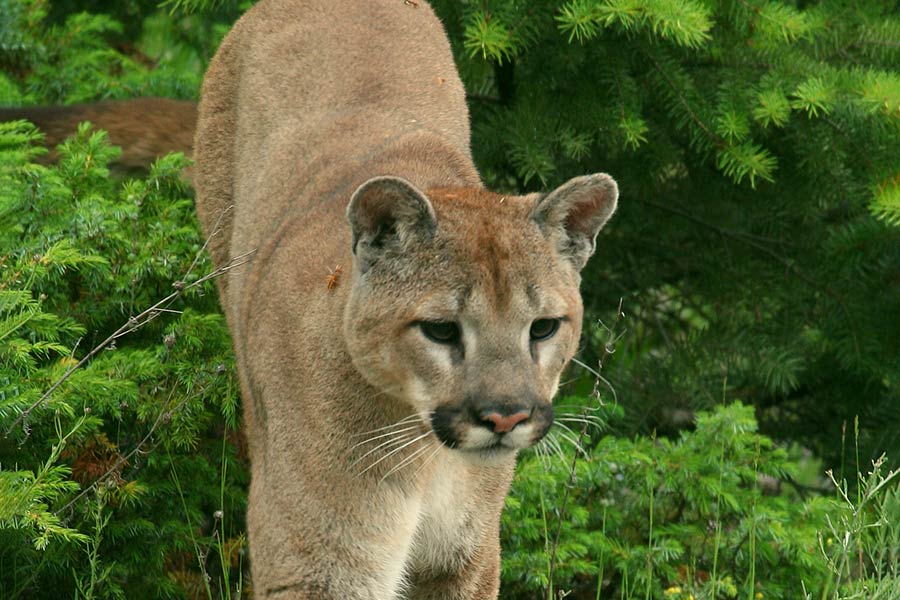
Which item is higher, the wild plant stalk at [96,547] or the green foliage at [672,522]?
the wild plant stalk at [96,547]

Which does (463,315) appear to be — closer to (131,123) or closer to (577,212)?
(577,212)

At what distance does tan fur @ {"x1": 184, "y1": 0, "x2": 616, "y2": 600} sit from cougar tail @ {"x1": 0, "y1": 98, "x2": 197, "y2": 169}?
5.83ft

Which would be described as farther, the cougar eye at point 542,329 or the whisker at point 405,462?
the whisker at point 405,462

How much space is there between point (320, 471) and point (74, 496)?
1.27 metres

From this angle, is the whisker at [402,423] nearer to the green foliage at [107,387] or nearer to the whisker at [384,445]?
the whisker at [384,445]

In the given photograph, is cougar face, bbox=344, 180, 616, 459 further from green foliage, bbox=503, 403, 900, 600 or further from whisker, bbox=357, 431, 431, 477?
green foliage, bbox=503, 403, 900, 600

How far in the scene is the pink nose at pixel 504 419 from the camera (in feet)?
14.8

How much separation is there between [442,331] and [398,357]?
18 cm

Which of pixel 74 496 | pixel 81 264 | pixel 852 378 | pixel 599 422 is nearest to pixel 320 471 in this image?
pixel 74 496

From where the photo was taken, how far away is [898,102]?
22.0ft

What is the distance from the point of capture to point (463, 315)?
4723 millimetres

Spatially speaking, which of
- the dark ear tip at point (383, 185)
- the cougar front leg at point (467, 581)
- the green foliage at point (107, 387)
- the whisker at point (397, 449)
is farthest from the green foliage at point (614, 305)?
the dark ear tip at point (383, 185)

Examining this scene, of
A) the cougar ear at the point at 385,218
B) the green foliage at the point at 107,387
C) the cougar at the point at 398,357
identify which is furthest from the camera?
the green foliage at the point at 107,387

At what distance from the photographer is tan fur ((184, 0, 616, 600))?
472 centimetres
